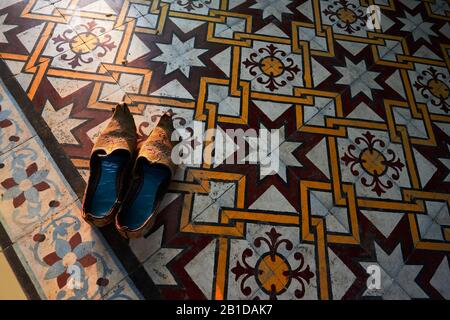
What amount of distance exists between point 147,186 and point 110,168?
0.16 m

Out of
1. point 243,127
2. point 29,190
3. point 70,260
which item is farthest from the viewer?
point 243,127

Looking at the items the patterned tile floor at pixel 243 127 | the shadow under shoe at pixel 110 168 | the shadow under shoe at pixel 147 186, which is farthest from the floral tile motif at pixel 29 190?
the shadow under shoe at pixel 147 186

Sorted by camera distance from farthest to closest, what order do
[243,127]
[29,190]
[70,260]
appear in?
[243,127] → [29,190] → [70,260]

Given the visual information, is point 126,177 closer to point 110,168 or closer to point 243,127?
point 110,168

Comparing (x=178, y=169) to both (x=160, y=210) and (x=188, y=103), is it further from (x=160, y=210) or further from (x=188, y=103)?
(x=188, y=103)

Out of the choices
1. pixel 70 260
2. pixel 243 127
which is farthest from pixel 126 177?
pixel 243 127

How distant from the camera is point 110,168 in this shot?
1366 mm

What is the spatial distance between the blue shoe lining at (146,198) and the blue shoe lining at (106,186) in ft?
0.27

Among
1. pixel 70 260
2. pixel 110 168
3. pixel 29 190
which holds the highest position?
pixel 110 168

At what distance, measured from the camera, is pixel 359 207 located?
1.54 m

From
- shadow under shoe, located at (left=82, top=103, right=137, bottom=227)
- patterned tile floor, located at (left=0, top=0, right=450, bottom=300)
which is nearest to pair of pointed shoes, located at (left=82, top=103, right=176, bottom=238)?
shadow under shoe, located at (left=82, top=103, right=137, bottom=227)

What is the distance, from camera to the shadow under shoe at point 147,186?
1.28m

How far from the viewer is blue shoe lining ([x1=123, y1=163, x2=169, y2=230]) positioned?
1.30 metres
